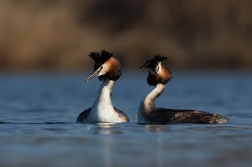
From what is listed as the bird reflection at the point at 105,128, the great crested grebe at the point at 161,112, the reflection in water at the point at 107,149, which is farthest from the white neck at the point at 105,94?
the reflection in water at the point at 107,149

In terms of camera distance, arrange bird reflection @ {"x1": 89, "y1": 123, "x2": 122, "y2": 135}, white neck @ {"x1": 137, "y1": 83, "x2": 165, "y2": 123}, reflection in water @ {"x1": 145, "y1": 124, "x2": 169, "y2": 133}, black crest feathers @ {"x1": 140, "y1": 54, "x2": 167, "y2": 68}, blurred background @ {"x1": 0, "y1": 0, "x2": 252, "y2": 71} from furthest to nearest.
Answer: blurred background @ {"x1": 0, "y1": 0, "x2": 252, "y2": 71}, white neck @ {"x1": 137, "y1": 83, "x2": 165, "y2": 123}, black crest feathers @ {"x1": 140, "y1": 54, "x2": 167, "y2": 68}, reflection in water @ {"x1": 145, "y1": 124, "x2": 169, "y2": 133}, bird reflection @ {"x1": 89, "y1": 123, "x2": 122, "y2": 135}

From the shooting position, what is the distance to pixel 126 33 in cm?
3681

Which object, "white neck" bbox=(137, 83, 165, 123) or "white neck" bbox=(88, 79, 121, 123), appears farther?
"white neck" bbox=(137, 83, 165, 123)

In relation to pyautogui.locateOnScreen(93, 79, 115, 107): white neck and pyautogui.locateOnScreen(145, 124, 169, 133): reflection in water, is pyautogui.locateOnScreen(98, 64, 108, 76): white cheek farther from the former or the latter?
pyautogui.locateOnScreen(145, 124, 169, 133): reflection in water

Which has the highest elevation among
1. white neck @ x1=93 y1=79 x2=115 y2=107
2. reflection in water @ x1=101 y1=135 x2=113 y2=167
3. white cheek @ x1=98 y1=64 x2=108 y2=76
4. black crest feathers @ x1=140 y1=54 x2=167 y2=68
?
black crest feathers @ x1=140 y1=54 x2=167 y2=68

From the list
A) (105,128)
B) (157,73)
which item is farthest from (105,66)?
(105,128)

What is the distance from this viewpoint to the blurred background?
33.3 metres

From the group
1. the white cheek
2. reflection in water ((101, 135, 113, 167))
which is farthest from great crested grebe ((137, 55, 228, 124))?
reflection in water ((101, 135, 113, 167))

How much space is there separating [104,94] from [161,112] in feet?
3.32

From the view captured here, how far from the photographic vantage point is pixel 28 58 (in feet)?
109

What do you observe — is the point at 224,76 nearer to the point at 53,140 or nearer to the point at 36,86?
the point at 36,86

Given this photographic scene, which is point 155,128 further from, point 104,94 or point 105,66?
point 105,66

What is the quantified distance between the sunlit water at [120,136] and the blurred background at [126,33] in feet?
28.0

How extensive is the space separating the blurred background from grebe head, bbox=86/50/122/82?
18357 millimetres
